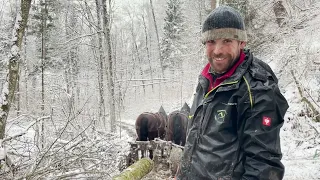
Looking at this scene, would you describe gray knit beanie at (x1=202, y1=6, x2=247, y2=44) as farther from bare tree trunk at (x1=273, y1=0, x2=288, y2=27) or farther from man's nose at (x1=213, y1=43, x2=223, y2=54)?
bare tree trunk at (x1=273, y1=0, x2=288, y2=27)

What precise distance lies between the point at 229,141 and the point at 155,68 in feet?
116

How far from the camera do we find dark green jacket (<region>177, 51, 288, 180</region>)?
160 cm

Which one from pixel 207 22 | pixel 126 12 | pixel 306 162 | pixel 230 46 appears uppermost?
pixel 126 12

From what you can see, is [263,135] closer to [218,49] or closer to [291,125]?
[218,49]

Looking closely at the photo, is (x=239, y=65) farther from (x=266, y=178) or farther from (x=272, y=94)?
(x=266, y=178)

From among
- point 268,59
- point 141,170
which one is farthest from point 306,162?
point 268,59

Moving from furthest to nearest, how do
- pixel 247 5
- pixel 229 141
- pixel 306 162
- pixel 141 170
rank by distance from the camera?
pixel 247 5
pixel 306 162
pixel 141 170
pixel 229 141

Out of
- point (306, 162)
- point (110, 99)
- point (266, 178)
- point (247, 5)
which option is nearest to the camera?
point (266, 178)

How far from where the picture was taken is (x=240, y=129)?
1721mm

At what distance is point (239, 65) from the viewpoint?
1878mm

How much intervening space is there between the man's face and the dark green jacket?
0.09 metres

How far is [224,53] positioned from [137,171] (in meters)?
3.89

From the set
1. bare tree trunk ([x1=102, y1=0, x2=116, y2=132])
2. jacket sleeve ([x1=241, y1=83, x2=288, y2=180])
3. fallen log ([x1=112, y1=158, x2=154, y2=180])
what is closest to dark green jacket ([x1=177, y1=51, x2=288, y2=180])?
jacket sleeve ([x1=241, y1=83, x2=288, y2=180])

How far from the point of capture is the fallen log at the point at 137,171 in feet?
16.0
